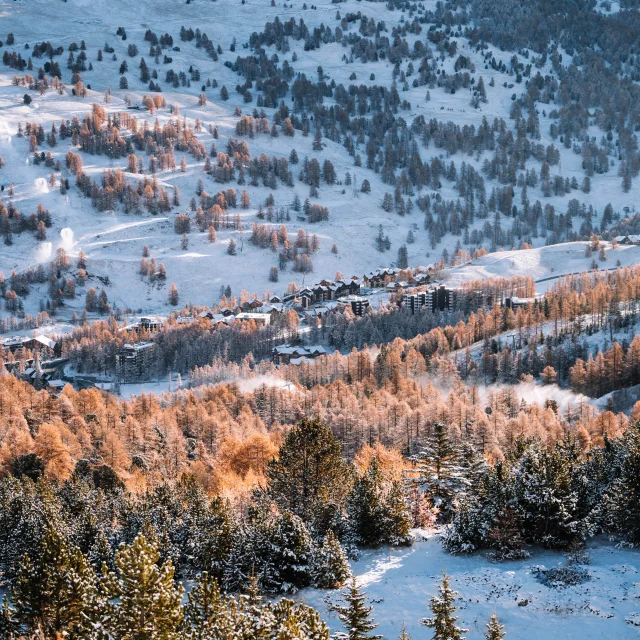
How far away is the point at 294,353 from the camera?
17362cm

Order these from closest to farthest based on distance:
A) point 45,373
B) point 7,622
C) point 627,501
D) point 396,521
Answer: point 7,622, point 627,501, point 396,521, point 45,373

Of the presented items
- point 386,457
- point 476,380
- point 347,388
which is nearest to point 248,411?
point 347,388

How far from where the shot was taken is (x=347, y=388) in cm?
12825

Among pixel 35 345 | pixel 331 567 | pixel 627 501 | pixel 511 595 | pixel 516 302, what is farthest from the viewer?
pixel 35 345

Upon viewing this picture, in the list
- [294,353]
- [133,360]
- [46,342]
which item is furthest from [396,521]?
[46,342]

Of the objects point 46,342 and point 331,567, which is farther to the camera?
point 46,342

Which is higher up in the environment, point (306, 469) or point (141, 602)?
point (141, 602)

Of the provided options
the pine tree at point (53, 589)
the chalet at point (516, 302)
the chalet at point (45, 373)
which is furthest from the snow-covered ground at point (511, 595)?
the chalet at point (516, 302)

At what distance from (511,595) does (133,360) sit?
152730 mm

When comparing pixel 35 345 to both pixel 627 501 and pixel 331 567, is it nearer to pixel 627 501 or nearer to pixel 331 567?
pixel 331 567

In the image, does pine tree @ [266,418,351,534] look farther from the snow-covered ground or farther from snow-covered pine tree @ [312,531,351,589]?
snow-covered pine tree @ [312,531,351,589]

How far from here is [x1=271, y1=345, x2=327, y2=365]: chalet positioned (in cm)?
17275

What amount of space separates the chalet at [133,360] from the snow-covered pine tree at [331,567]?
→ 468ft

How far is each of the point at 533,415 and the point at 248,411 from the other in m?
44.0
